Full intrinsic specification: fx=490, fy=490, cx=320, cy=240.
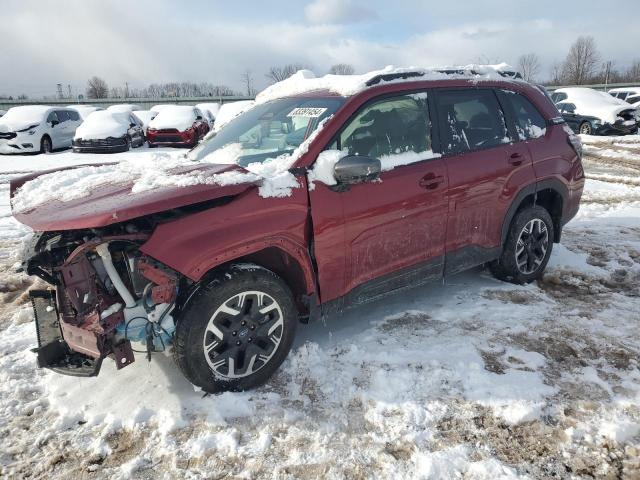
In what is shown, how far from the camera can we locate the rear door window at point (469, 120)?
Result: 3.87 m

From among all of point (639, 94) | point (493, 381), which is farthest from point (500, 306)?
point (639, 94)

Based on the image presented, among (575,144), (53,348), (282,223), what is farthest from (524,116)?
(53,348)

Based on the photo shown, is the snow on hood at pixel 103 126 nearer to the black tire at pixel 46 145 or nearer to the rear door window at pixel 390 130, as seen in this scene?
the black tire at pixel 46 145

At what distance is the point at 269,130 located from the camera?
3713 millimetres

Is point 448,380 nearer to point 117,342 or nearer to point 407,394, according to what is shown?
point 407,394

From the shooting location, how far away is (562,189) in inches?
186

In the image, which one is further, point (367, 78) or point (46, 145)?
A: point (46, 145)

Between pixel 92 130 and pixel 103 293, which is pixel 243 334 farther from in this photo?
pixel 92 130

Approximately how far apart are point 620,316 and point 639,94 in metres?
23.7

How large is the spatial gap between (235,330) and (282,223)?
28.0 inches

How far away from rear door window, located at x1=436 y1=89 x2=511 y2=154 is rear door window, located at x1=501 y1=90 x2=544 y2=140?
0.58ft

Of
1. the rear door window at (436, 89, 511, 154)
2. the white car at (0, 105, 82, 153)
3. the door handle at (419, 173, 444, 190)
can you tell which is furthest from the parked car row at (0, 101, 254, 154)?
the door handle at (419, 173, 444, 190)

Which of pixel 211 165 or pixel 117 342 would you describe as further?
pixel 211 165

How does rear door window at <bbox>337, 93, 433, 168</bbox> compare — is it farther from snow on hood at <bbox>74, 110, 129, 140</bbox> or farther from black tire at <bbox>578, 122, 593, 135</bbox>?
black tire at <bbox>578, 122, 593, 135</bbox>
